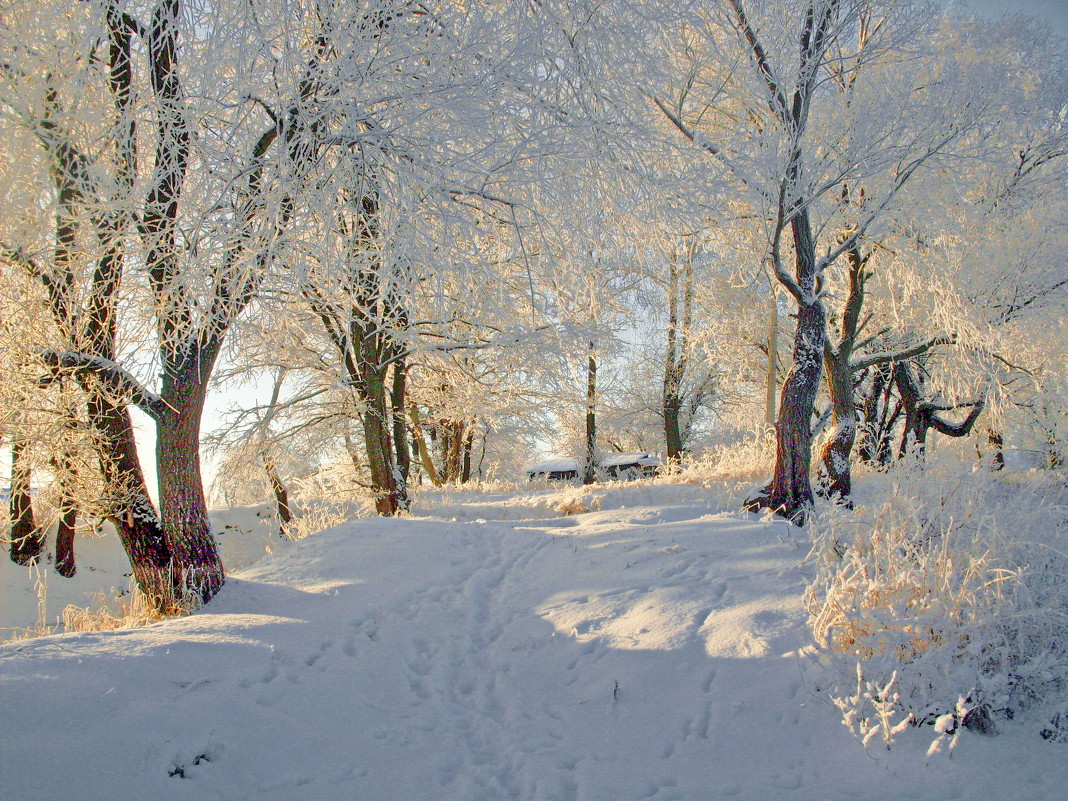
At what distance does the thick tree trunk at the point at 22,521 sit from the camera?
30.6ft

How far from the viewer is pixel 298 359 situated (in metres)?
11.8

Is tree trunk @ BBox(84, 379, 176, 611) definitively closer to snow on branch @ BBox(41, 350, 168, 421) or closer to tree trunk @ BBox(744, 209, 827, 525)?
snow on branch @ BBox(41, 350, 168, 421)

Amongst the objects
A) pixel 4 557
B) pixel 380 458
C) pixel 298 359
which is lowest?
pixel 4 557

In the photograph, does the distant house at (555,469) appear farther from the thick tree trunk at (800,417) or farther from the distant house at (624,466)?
the thick tree trunk at (800,417)

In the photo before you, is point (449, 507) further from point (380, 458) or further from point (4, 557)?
point (4, 557)

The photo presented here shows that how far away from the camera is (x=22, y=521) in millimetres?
11812

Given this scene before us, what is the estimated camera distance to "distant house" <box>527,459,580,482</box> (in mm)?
32969

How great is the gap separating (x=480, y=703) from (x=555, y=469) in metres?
30.0

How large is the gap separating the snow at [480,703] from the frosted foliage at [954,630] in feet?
0.48

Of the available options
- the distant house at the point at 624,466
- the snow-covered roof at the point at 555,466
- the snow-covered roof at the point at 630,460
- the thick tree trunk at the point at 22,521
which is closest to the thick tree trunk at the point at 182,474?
the thick tree trunk at the point at 22,521

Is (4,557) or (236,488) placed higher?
(236,488)

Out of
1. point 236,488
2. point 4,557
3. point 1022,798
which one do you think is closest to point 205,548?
point 1022,798

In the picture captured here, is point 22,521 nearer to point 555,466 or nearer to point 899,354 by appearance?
point 899,354

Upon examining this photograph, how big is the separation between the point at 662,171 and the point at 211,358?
14.6 feet
